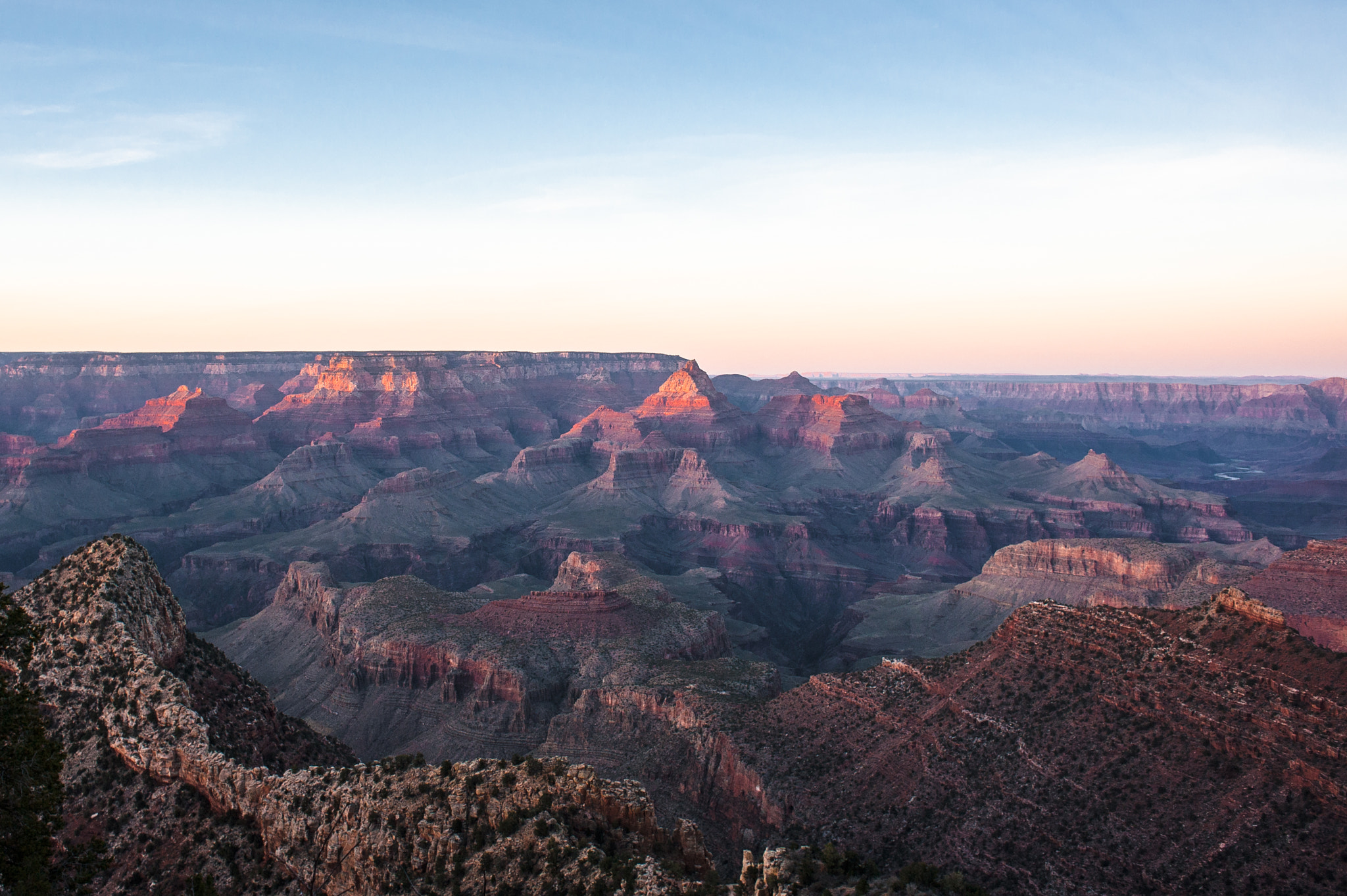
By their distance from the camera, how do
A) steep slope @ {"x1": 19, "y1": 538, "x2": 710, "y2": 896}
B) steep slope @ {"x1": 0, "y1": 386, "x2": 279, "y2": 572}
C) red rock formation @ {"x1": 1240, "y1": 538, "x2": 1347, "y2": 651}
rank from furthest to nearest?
steep slope @ {"x1": 0, "y1": 386, "x2": 279, "y2": 572}, red rock formation @ {"x1": 1240, "y1": 538, "x2": 1347, "y2": 651}, steep slope @ {"x1": 19, "y1": 538, "x2": 710, "y2": 896}

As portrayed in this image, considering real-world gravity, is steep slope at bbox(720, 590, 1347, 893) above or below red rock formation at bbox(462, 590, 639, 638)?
above

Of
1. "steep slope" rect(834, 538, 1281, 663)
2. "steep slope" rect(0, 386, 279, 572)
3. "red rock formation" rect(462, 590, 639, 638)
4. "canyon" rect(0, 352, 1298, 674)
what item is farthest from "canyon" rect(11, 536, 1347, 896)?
"steep slope" rect(0, 386, 279, 572)

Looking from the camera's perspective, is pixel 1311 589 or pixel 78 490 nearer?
pixel 1311 589

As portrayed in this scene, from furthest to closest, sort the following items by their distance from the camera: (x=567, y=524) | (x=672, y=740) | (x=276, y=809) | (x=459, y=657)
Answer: (x=567, y=524), (x=459, y=657), (x=672, y=740), (x=276, y=809)

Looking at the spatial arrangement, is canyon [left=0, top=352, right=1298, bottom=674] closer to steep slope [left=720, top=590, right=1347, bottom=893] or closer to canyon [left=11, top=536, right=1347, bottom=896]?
canyon [left=11, top=536, right=1347, bottom=896]

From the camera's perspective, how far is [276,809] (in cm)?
2780

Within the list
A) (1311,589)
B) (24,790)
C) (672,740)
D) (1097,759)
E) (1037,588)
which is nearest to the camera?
(24,790)

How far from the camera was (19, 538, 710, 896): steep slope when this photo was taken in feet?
83.4

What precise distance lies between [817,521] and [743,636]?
235 ft

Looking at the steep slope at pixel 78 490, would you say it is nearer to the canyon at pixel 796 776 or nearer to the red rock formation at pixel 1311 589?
the canyon at pixel 796 776

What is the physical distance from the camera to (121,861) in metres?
28.0

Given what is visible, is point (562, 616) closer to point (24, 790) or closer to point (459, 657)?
point (459, 657)

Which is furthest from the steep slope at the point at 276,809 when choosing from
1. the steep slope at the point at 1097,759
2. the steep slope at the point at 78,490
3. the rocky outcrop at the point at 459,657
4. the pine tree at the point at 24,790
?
the steep slope at the point at 78,490

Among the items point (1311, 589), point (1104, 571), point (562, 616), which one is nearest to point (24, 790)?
point (562, 616)
